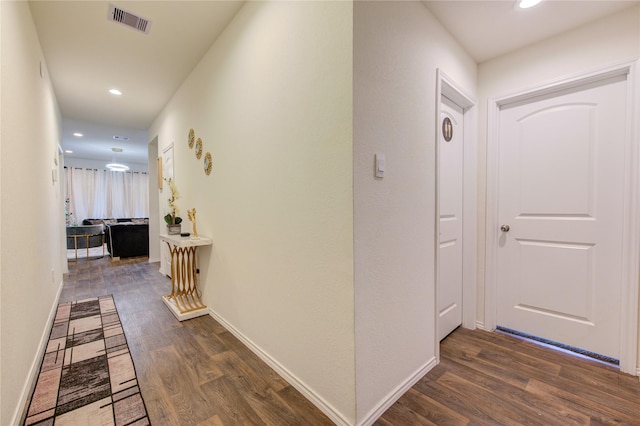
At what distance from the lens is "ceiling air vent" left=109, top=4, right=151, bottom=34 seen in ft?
6.99

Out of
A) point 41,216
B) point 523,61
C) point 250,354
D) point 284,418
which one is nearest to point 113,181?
point 41,216

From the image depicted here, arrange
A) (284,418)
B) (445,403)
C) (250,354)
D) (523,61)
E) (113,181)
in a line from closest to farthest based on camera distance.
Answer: (284,418) → (445,403) → (250,354) → (523,61) → (113,181)

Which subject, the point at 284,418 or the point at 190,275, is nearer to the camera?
the point at 284,418

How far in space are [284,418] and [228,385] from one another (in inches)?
18.1

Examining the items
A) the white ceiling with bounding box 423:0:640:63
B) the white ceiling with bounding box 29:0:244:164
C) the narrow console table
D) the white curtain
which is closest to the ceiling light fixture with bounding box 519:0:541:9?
the white ceiling with bounding box 423:0:640:63

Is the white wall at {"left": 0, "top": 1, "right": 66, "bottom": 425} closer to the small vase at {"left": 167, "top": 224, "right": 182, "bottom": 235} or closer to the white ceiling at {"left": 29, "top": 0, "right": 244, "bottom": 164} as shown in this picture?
the white ceiling at {"left": 29, "top": 0, "right": 244, "bottom": 164}

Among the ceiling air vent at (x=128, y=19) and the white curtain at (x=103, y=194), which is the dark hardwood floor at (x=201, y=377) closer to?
the ceiling air vent at (x=128, y=19)

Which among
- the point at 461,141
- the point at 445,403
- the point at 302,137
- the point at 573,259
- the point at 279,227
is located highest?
the point at 461,141

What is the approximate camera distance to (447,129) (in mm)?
2264

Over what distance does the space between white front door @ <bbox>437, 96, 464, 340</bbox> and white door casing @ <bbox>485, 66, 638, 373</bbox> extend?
261 mm

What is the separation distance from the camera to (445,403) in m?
1.53

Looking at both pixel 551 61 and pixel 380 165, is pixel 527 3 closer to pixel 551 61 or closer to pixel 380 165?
pixel 551 61

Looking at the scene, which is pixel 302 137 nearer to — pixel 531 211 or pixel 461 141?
pixel 461 141

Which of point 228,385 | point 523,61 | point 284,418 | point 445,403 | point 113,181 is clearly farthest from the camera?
point 113,181
